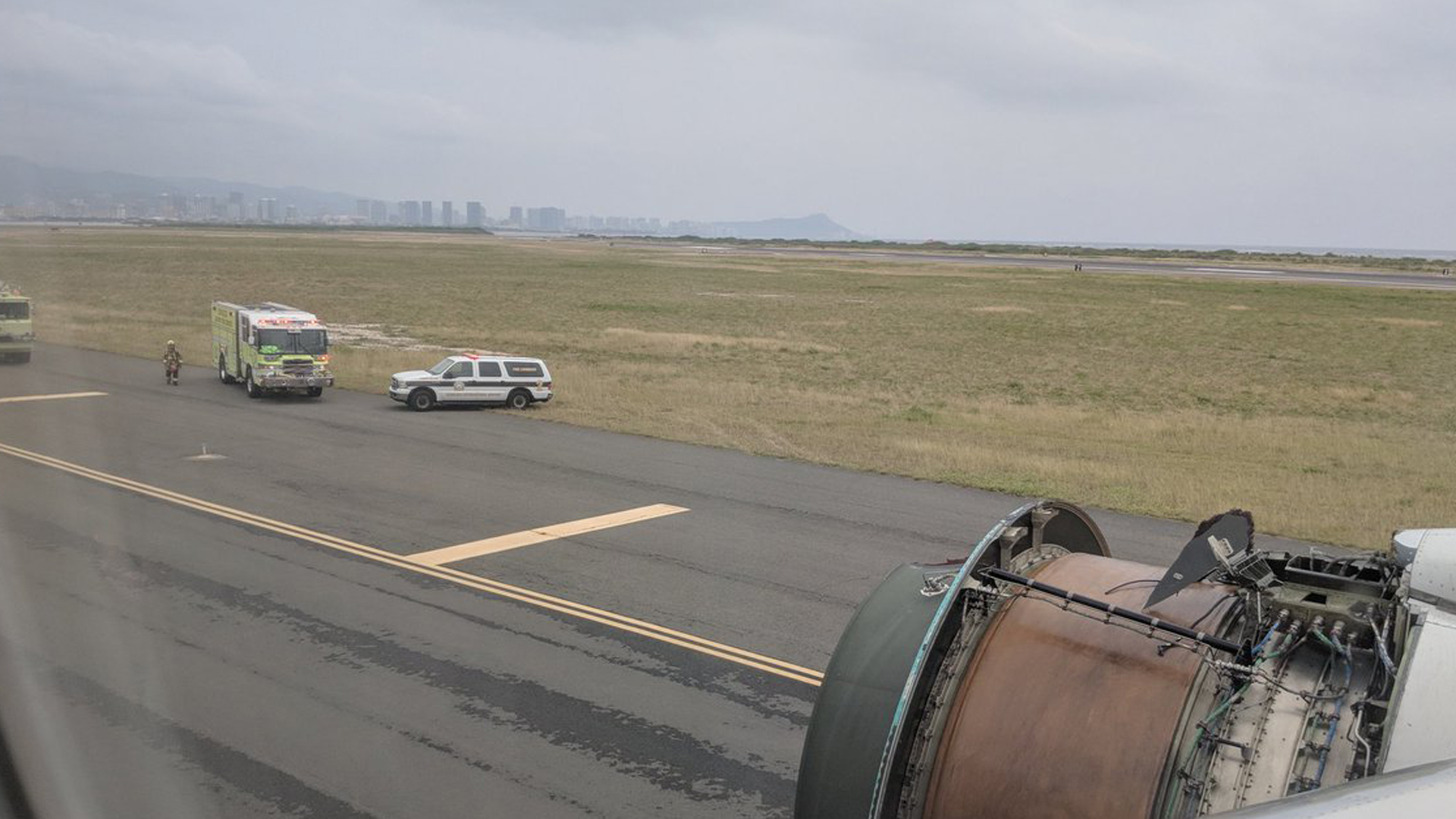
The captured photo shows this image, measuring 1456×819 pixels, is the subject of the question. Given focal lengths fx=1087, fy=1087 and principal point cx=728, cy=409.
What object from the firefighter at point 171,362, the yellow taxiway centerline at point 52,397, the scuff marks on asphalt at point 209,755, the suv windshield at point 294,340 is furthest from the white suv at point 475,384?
the scuff marks on asphalt at point 209,755

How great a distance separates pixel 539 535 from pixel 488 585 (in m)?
3.01

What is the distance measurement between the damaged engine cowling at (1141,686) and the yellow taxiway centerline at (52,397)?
3304cm

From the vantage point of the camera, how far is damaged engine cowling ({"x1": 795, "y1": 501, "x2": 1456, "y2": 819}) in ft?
16.6

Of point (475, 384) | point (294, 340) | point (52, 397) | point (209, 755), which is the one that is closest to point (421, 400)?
point (475, 384)

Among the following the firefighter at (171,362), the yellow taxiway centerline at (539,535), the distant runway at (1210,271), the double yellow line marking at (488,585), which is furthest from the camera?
the distant runway at (1210,271)

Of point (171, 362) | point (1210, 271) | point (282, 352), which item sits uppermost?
point (1210, 271)

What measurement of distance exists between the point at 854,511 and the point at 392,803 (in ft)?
41.8

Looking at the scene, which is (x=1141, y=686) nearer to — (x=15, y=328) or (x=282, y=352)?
(x=282, y=352)

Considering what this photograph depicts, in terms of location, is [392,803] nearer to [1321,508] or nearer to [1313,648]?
[1313,648]

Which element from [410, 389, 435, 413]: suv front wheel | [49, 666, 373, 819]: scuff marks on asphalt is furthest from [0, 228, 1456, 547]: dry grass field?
[49, 666, 373, 819]: scuff marks on asphalt

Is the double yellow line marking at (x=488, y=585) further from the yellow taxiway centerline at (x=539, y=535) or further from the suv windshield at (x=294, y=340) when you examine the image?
the suv windshield at (x=294, y=340)

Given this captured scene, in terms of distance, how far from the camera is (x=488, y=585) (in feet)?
52.6

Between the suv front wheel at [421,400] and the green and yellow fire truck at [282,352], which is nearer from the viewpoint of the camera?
the suv front wheel at [421,400]

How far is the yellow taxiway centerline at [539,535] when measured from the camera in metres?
17.5
